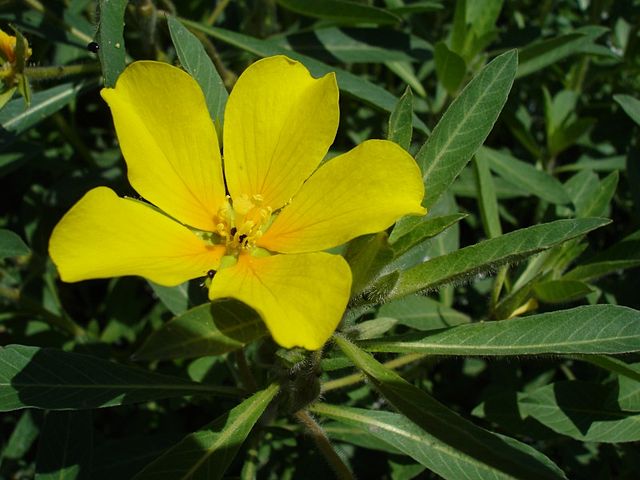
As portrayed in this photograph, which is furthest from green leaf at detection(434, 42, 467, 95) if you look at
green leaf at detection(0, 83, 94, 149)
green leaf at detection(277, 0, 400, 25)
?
green leaf at detection(0, 83, 94, 149)

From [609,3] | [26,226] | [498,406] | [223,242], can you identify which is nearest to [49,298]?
[26,226]

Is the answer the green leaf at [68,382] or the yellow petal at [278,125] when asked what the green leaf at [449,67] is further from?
the green leaf at [68,382]

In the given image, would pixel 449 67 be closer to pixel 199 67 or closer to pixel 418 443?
pixel 199 67

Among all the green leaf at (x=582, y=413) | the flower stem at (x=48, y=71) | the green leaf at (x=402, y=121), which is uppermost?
the green leaf at (x=402, y=121)

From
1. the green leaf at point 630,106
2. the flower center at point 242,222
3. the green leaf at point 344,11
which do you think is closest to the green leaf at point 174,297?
the flower center at point 242,222

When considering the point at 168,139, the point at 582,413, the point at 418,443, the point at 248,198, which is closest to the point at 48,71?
the point at 168,139
